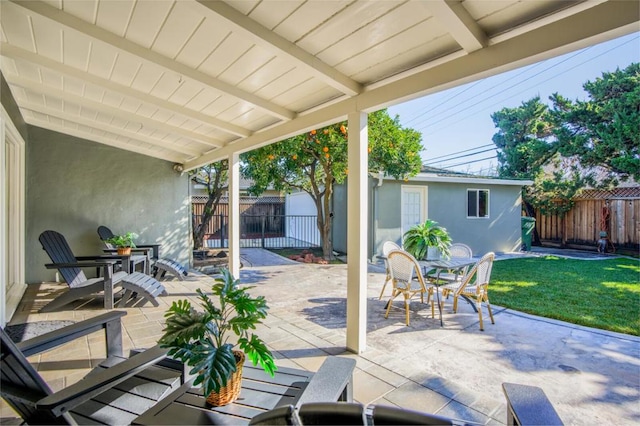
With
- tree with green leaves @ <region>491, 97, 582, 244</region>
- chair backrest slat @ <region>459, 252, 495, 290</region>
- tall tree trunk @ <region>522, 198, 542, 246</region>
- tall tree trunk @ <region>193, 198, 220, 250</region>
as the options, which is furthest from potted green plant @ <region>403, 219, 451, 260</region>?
tall tree trunk @ <region>522, 198, 542, 246</region>

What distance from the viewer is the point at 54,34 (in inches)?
110

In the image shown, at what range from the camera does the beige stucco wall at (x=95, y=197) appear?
6.17 meters

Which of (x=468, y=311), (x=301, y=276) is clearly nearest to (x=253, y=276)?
(x=301, y=276)

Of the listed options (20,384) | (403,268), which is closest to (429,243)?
(403,268)

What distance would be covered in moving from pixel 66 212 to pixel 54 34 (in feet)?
15.9

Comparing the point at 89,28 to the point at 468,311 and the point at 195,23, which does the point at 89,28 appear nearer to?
the point at 195,23

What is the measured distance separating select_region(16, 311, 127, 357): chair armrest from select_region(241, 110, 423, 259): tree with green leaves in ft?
15.4

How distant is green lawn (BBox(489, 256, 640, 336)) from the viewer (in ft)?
14.8

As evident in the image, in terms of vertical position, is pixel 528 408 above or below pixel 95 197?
below

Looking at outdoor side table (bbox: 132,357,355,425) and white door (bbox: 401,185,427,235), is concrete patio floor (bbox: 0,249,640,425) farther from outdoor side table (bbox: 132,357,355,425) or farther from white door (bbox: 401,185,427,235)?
white door (bbox: 401,185,427,235)

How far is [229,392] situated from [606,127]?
1471 cm

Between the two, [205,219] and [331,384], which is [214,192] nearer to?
[205,219]

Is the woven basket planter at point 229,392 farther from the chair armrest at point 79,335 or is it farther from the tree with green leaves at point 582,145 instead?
the tree with green leaves at point 582,145

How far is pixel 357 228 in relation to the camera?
312cm
